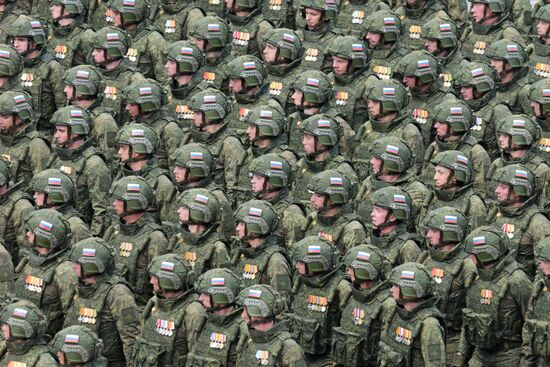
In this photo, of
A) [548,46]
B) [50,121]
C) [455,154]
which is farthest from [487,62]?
[50,121]

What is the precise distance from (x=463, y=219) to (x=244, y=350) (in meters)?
4.32

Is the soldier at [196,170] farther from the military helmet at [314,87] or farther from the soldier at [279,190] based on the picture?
the military helmet at [314,87]

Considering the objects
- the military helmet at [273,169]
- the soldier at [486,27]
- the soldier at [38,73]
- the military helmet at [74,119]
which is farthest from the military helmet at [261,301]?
the soldier at [38,73]

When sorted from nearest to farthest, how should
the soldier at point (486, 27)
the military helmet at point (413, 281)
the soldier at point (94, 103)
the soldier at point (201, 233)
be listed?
1. the military helmet at point (413, 281)
2. the soldier at point (201, 233)
3. the soldier at point (94, 103)
4. the soldier at point (486, 27)

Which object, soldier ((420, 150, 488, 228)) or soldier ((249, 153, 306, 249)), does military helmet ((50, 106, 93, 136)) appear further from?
soldier ((420, 150, 488, 228))

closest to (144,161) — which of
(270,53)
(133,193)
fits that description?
(133,193)

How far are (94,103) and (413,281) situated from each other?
9.88m

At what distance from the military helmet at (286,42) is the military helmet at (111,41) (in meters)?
2.87

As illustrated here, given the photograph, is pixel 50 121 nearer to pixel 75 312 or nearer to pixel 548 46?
pixel 75 312

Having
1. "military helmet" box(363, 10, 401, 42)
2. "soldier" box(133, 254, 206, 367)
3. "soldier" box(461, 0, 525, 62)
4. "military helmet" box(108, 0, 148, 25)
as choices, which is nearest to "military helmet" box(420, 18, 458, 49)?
"military helmet" box(363, 10, 401, 42)

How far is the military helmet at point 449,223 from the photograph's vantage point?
114 feet

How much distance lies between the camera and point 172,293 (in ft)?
112

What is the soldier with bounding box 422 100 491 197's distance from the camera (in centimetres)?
3772

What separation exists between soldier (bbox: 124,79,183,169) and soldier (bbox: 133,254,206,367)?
6.01 meters
